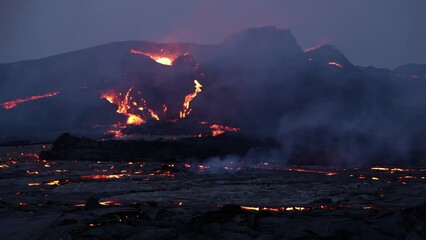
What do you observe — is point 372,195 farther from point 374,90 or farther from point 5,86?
point 5,86

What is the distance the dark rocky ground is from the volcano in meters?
19.4

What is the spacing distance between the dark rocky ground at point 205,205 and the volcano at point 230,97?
19.4 metres

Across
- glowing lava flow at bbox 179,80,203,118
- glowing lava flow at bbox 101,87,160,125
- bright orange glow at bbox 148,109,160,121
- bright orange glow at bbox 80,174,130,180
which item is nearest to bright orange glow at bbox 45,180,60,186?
bright orange glow at bbox 80,174,130,180

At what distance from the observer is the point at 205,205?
14.5m

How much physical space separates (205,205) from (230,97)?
5218cm

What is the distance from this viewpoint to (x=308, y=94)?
221 feet

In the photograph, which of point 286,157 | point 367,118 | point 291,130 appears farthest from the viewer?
point 367,118

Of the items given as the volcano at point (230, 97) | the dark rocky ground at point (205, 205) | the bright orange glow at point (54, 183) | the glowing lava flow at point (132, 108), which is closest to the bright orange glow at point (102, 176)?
the dark rocky ground at point (205, 205)

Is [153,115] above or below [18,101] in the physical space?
below

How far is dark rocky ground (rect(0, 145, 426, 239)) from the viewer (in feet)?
32.3

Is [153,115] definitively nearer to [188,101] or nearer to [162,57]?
[188,101]

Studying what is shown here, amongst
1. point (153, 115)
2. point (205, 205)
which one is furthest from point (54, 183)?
point (153, 115)

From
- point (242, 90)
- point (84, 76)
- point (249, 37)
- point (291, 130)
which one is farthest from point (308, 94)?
point (84, 76)

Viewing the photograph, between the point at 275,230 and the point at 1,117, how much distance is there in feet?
243
